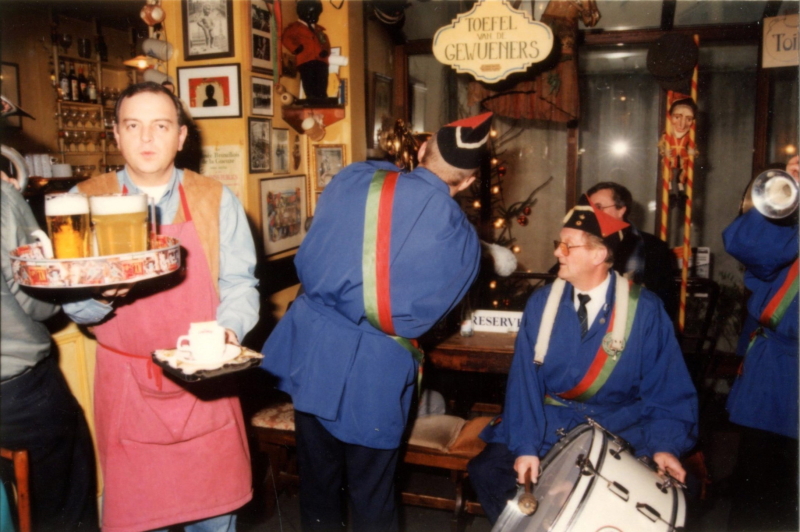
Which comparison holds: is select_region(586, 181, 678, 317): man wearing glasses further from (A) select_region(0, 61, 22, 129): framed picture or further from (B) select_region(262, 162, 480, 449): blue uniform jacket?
(A) select_region(0, 61, 22, 129): framed picture

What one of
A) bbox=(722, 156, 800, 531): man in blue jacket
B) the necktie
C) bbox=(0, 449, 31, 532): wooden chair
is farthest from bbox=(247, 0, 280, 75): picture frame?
bbox=(722, 156, 800, 531): man in blue jacket

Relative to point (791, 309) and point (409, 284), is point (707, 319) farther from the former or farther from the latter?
point (409, 284)

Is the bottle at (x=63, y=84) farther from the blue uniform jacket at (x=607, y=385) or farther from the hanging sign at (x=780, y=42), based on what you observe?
the hanging sign at (x=780, y=42)

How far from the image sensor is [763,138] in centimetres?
507

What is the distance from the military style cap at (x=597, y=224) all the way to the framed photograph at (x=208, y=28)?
7.47ft

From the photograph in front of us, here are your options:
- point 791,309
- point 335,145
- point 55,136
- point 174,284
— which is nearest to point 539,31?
point 335,145

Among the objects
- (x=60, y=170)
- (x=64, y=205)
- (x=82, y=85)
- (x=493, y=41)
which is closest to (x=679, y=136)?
(x=493, y=41)

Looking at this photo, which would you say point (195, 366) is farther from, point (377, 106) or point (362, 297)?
point (377, 106)

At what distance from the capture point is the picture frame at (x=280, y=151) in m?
3.85

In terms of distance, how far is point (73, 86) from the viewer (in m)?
6.54

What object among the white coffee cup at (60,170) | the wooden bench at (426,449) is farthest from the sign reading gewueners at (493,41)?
the white coffee cup at (60,170)

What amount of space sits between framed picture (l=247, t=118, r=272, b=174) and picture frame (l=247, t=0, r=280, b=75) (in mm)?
324

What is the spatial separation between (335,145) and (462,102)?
2328 millimetres

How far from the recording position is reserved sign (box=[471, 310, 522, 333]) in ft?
10.9
